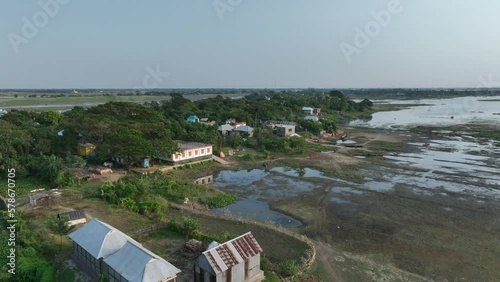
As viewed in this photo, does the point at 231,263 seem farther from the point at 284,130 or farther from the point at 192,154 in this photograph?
the point at 284,130

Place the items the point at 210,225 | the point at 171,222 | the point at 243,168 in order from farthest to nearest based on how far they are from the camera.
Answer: the point at 243,168 < the point at 210,225 < the point at 171,222

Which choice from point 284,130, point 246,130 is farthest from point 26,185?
point 284,130

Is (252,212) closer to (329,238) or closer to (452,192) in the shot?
(329,238)

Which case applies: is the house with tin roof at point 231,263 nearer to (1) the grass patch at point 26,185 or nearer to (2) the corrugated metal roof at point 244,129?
(1) the grass patch at point 26,185

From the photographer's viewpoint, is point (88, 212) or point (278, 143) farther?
point (278, 143)

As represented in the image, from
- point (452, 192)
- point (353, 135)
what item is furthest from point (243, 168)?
point (353, 135)

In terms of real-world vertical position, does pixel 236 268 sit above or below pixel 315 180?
above

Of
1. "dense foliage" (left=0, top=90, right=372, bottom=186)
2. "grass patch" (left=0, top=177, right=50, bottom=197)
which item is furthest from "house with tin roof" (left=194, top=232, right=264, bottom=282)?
"grass patch" (left=0, top=177, right=50, bottom=197)

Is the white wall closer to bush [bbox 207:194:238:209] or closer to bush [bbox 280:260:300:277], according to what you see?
bush [bbox 207:194:238:209]
